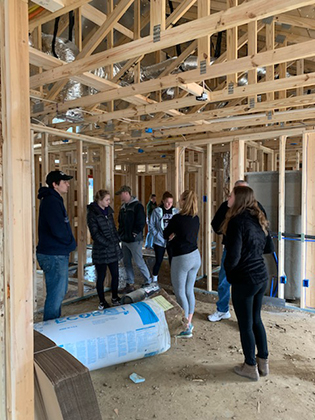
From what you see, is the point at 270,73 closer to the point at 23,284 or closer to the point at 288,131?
the point at 288,131

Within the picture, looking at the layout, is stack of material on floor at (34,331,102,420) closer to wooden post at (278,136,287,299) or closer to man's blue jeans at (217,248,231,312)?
man's blue jeans at (217,248,231,312)

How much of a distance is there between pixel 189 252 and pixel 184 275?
0.81 feet

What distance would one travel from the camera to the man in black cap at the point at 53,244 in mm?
2922

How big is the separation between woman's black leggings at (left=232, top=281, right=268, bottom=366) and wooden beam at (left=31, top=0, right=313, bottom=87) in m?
1.81

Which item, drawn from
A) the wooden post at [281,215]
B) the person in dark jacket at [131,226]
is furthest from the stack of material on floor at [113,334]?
the wooden post at [281,215]

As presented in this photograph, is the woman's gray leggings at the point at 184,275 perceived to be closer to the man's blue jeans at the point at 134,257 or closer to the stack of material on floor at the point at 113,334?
the stack of material on floor at the point at 113,334

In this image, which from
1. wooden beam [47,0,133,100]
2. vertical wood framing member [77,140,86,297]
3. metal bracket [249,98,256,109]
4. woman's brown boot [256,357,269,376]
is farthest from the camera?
vertical wood framing member [77,140,86,297]

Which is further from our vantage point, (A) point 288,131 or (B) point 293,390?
(A) point 288,131

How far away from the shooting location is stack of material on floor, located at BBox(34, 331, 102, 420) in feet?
4.12

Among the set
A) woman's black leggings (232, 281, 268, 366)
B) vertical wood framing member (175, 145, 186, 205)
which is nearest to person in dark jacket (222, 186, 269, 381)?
woman's black leggings (232, 281, 268, 366)

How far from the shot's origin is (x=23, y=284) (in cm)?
131

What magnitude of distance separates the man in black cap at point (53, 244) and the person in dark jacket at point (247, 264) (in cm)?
152

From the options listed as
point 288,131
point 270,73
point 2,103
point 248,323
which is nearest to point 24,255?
point 2,103

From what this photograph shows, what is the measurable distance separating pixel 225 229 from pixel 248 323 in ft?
2.52
